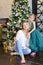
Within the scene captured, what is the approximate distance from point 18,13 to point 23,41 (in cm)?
95

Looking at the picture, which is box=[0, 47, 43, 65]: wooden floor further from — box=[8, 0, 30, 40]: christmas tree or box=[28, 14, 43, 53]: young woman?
box=[8, 0, 30, 40]: christmas tree

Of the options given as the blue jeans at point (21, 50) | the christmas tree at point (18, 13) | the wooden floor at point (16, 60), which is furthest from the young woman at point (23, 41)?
the christmas tree at point (18, 13)

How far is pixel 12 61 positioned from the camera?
397 centimetres

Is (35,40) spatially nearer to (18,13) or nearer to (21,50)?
(21,50)

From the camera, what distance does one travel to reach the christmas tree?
486 centimetres

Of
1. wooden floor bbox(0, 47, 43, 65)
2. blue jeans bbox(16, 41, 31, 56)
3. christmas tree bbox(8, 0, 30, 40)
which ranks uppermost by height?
christmas tree bbox(8, 0, 30, 40)

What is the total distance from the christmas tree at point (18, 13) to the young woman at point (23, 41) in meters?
0.73

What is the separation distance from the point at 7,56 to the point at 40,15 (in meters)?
1.95

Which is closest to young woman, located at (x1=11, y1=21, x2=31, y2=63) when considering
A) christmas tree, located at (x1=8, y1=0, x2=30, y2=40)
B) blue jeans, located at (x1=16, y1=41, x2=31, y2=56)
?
blue jeans, located at (x1=16, y1=41, x2=31, y2=56)

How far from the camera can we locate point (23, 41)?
4.16 meters

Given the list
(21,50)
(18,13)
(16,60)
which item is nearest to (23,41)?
(21,50)

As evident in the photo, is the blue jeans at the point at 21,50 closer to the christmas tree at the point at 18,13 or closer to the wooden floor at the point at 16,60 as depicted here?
the wooden floor at the point at 16,60

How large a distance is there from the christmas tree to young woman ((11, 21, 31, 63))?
730 mm

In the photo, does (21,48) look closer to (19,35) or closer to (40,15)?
(19,35)
